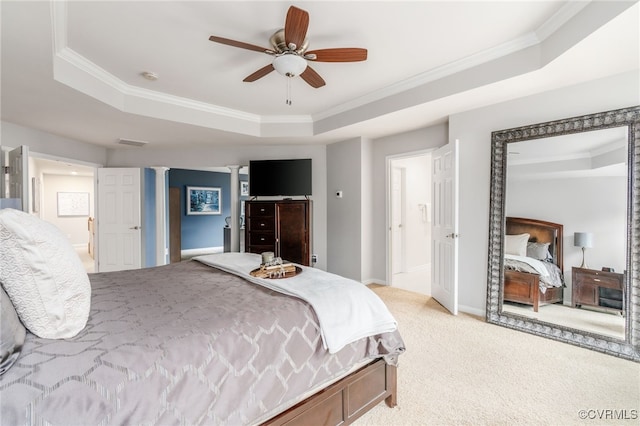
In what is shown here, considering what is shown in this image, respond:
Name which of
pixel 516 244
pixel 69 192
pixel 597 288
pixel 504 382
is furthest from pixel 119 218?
pixel 597 288

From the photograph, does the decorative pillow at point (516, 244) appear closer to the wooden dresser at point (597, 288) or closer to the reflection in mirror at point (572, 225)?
the reflection in mirror at point (572, 225)

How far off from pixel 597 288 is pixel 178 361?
3219mm

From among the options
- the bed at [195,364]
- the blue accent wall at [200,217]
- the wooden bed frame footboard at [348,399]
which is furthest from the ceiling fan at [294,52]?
the blue accent wall at [200,217]

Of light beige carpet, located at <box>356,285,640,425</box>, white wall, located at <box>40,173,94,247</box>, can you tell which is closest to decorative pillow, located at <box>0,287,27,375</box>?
light beige carpet, located at <box>356,285,640,425</box>

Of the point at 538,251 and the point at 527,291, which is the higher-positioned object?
the point at 538,251

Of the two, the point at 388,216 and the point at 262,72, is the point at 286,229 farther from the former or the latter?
the point at 262,72

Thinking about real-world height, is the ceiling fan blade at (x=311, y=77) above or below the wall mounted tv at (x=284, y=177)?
above

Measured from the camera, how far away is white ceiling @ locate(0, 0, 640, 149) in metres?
1.99

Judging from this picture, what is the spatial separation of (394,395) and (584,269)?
2.10 m

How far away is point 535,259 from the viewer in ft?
9.32

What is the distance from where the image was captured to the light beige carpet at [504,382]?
174 centimetres

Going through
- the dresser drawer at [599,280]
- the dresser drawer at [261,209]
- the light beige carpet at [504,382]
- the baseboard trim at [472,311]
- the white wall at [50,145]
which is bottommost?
the light beige carpet at [504,382]

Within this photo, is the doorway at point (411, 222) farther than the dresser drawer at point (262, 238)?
Yes

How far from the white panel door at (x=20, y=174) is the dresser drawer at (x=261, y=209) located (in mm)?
2563
